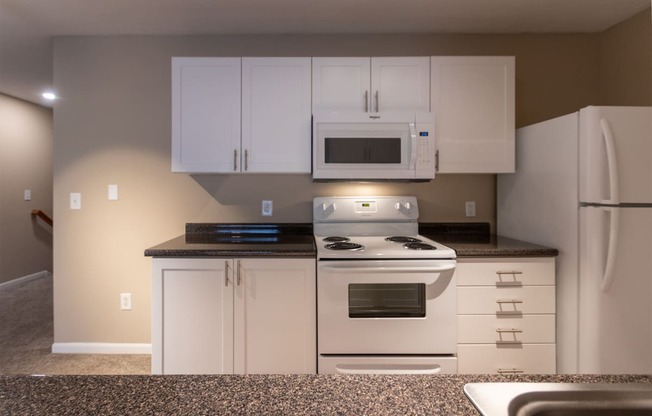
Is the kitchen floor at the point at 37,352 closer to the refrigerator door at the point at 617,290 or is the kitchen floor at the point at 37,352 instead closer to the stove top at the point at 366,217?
the stove top at the point at 366,217

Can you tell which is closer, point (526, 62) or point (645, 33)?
point (645, 33)

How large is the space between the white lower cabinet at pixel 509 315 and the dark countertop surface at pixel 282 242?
0.29 ft

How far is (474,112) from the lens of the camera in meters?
2.38

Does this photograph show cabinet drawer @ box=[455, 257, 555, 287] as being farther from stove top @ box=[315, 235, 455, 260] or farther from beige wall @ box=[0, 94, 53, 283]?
beige wall @ box=[0, 94, 53, 283]

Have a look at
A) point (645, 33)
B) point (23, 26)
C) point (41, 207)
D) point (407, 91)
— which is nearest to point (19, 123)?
point (41, 207)

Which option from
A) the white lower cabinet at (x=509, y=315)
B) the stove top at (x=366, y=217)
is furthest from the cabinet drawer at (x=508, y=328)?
the stove top at (x=366, y=217)

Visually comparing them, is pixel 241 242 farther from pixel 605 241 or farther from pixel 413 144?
pixel 605 241

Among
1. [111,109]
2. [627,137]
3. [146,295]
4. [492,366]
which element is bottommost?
[492,366]

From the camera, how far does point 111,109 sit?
275cm

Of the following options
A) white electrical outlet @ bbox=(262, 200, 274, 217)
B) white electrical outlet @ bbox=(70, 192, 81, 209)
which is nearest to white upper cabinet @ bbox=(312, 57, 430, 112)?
white electrical outlet @ bbox=(262, 200, 274, 217)

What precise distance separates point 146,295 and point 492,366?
2.41 metres

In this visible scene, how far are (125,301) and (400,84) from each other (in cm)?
253

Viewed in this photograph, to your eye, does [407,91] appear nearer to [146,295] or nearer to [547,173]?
[547,173]

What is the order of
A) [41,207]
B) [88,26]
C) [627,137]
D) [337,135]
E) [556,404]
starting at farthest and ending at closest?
[41,207], [88,26], [337,135], [627,137], [556,404]
